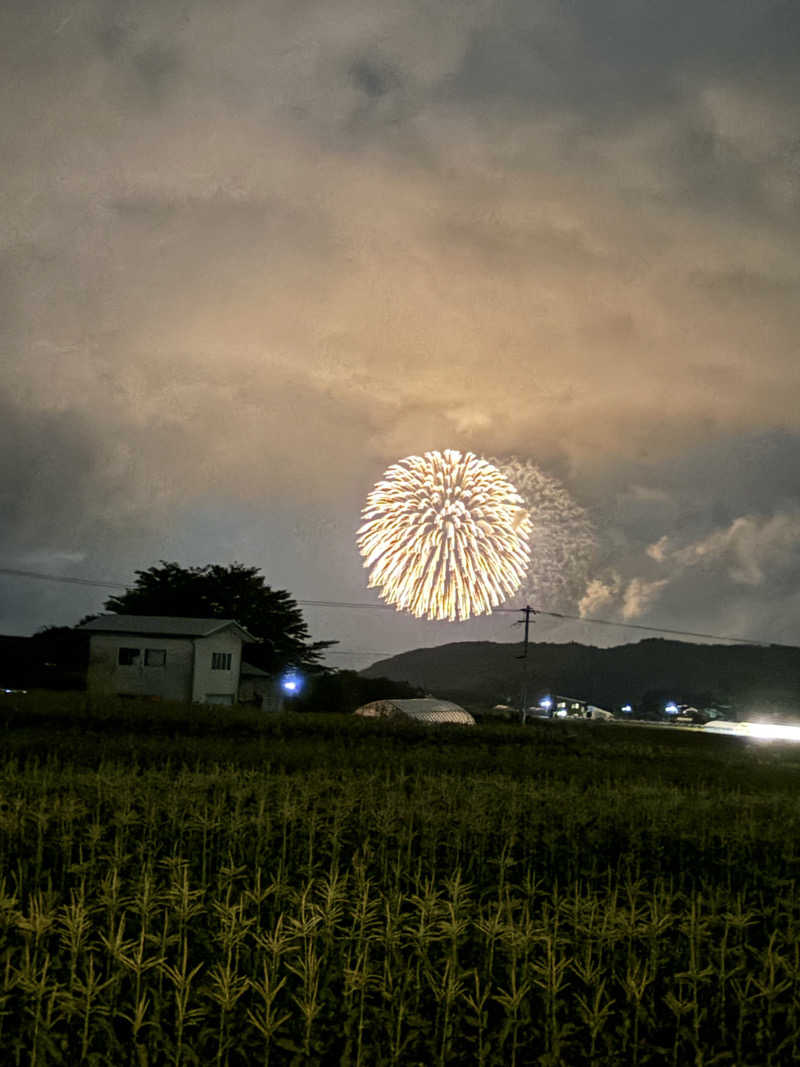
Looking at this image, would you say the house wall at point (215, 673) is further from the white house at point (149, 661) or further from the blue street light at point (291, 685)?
the blue street light at point (291, 685)

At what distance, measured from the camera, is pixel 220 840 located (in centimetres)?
1752

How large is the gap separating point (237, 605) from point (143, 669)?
2161 centimetres

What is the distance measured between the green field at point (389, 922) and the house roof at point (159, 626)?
29604 mm

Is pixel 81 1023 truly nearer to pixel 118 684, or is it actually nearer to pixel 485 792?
pixel 485 792

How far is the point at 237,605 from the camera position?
81.9 m

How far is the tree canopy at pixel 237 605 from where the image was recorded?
80625 mm

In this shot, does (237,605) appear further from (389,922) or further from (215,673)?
(389,922)

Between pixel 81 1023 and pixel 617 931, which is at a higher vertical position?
pixel 617 931

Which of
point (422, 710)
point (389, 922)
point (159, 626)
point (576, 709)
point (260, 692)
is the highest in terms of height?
point (159, 626)

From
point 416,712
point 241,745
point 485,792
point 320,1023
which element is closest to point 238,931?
point 320,1023

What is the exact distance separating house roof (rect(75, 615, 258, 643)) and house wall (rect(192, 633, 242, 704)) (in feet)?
1.62

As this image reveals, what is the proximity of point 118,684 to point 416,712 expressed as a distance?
54.6 feet

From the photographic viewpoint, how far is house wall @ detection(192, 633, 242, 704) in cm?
6072

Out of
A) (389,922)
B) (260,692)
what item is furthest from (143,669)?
(389,922)
